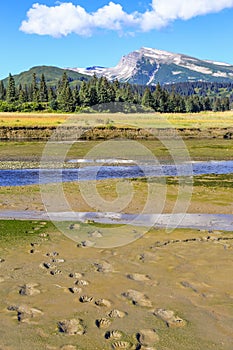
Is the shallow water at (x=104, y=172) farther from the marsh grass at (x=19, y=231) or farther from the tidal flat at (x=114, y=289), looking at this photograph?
the tidal flat at (x=114, y=289)

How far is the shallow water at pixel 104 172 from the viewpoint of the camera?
27.5m

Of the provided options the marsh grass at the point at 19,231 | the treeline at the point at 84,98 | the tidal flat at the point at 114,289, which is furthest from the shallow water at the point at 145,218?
A: the treeline at the point at 84,98

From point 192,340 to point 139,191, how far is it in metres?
15.2

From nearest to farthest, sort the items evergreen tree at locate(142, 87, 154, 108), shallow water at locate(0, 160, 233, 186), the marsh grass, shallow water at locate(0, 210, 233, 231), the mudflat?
1. the mudflat
2. the marsh grass
3. shallow water at locate(0, 210, 233, 231)
4. shallow water at locate(0, 160, 233, 186)
5. evergreen tree at locate(142, 87, 154, 108)

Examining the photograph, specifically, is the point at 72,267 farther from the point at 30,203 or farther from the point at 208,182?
the point at 208,182

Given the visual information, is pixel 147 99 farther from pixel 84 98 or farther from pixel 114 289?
pixel 114 289

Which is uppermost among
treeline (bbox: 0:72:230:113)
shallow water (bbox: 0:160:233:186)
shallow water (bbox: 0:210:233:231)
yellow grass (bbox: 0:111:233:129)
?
treeline (bbox: 0:72:230:113)

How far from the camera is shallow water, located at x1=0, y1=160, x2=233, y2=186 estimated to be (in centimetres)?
2748

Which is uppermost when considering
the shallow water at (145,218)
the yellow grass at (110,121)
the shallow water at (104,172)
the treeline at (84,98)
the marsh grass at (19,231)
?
the treeline at (84,98)

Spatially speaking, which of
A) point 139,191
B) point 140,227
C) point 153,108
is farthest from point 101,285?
point 153,108

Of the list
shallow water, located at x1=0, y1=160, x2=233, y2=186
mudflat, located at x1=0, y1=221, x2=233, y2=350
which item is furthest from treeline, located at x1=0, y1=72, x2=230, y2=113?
mudflat, located at x1=0, y1=221, x2=233, y2=350

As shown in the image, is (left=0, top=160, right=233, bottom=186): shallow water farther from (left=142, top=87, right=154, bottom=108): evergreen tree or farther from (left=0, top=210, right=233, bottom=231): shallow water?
(left=142, top=87, right=154, bottom=108): evergreen tree

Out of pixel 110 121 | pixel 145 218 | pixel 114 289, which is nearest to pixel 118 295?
pixel 114 289

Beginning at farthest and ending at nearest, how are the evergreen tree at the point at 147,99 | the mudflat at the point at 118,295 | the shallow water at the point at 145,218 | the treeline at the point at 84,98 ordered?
the evergreen tree at the point at 147,99 < the treeline at the point at 84,98 < the shallow water at the point at 145,218 < the mudflat at the point at 118,295
